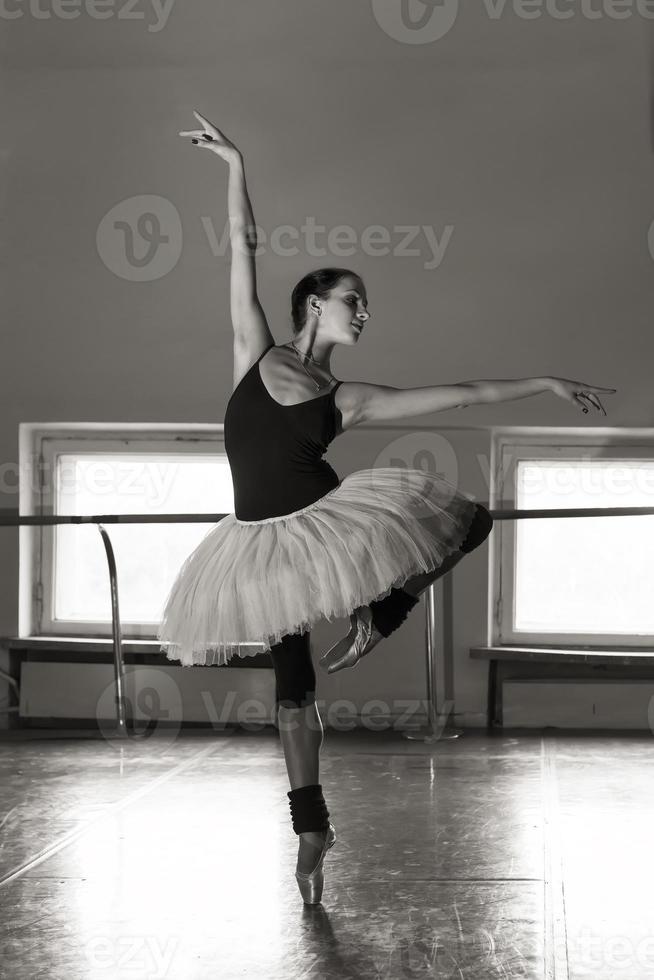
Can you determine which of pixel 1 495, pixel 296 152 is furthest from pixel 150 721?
pixel 296 152

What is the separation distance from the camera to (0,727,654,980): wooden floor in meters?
1.88

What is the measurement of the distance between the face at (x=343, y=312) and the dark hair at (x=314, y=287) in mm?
10

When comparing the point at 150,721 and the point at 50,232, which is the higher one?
the point at 50,232

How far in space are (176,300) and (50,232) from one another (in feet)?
1.94

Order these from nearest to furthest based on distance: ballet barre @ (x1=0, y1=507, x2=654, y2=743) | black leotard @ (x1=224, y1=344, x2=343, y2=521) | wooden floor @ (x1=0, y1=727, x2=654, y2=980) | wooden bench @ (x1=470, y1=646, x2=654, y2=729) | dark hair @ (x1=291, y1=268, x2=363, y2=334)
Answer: wooden floor @ (x1=0, y1=727, x2=654, y2=980)
black leotard @ (x1=224, y1=344, x2=343, y2=521)
dark hair @ (x1=291, y1=268, x2=363, y2=334)
ballet barre @ (x1=0, y1=507, x2=654, y2=743)
wooden bench @ (x1=470, y1=646, x2=654, y2=729)

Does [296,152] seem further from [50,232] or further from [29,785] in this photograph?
[29,785]

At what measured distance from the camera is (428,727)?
4.25 meters

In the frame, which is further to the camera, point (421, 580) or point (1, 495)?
point (1, 495)

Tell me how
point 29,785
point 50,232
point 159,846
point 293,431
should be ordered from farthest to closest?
point 50,232 < point 29,785 < point 159,846 < point 293,431

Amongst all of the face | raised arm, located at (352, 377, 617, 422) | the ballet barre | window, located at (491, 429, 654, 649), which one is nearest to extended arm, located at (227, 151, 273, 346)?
the face

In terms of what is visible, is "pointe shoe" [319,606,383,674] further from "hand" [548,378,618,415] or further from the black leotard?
"hand" [548,378,618,415]

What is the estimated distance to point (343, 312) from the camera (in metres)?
2.28

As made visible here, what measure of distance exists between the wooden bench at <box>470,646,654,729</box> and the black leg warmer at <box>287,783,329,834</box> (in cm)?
217

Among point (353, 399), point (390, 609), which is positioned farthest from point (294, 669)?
point (353, 399)
